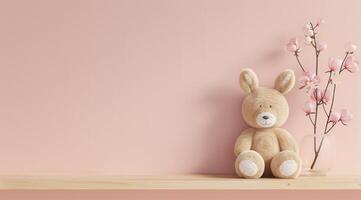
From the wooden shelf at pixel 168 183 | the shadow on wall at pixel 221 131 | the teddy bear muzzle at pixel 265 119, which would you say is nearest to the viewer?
the wooden shelf at pixel 168 183


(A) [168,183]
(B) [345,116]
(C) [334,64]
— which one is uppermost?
(C) [334,64]

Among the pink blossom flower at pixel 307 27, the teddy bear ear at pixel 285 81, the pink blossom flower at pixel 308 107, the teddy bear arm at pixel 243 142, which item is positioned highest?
the pink blossom flower at pixel 307 27

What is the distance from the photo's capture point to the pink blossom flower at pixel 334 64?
1492mm

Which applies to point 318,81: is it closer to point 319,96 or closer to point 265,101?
point 319,96

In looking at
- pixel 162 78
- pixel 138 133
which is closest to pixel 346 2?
pixel 162 78

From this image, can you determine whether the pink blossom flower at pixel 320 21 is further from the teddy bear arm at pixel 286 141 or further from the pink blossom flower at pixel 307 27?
the teddy bear arm at pixel 286 141

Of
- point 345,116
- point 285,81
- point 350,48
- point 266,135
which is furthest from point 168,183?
point 350,48

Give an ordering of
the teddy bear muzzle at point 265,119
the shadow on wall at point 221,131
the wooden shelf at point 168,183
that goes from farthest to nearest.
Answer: the shadow on wall at point 221,131
the teddy bear muzzle at point 265,119
the wooden shelf at point 168,183

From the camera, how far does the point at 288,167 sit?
136 cm

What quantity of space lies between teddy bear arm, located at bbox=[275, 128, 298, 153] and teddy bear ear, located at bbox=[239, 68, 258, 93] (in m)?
0.13

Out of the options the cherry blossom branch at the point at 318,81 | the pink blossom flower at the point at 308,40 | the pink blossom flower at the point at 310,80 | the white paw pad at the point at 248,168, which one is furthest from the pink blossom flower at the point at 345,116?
the white paw pad at the point at 248,168

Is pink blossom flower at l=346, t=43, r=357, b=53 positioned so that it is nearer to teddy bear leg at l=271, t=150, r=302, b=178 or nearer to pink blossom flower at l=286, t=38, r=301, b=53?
pink blossom flower at l=286, t=38, r=301, b=53

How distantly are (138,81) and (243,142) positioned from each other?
1.11 ft

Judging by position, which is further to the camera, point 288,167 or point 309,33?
point 309,33
